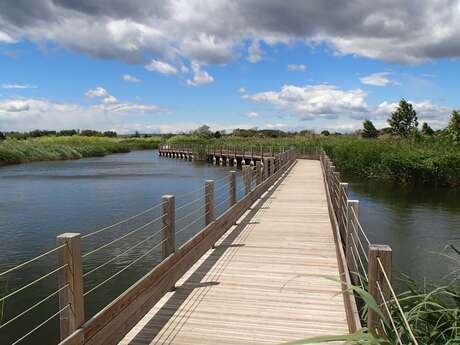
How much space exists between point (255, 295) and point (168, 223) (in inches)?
53.4

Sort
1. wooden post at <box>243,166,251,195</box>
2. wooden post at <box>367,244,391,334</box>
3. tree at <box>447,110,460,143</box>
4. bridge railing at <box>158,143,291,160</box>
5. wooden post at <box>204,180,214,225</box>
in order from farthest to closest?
bridge railing at <box>158,143,291,160</box>, tree at <box>447,110,460,143</box>, wooden post at <box>243,166,251,195</box>, wooden post at <box>204,180,214,225</box>, wooden post at <box>367,244,391,334</box>

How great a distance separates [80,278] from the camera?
354cm

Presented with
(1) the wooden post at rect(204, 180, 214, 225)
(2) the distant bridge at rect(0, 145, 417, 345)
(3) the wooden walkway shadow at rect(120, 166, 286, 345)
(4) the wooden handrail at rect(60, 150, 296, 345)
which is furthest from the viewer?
(1) the wooden post at rect(204, 180, 214, 225)

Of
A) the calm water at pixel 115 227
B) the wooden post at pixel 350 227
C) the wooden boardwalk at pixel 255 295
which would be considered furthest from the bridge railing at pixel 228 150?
the wooden post at pixel 350 227

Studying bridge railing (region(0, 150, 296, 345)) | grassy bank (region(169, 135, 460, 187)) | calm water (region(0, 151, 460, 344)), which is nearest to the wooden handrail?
bridge railing (region(0, 150, 296, 345))

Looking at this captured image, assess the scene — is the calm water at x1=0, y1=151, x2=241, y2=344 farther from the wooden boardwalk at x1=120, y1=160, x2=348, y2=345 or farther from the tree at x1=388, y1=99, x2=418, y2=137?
the tree at x1=388, y1=99, x2=418, y2=137

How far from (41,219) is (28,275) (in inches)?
223

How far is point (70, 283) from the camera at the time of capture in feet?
11.3

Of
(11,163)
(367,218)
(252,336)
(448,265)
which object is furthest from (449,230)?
(11,163)

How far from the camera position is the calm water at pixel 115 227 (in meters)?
8.40

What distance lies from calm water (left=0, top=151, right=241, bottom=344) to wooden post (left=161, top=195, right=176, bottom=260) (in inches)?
97.3

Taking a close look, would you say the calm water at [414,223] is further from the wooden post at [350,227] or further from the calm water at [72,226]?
the calm water at [72,226]

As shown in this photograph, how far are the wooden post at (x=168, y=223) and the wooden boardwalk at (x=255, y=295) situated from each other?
48 cm

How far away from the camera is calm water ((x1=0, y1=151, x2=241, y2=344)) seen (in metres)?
7.92
